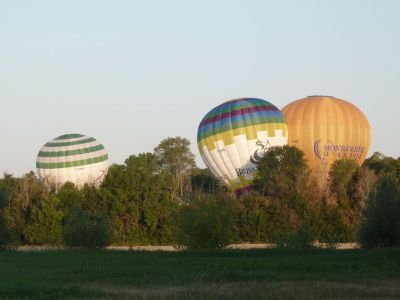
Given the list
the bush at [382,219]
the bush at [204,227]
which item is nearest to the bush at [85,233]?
the bush at [204,227]

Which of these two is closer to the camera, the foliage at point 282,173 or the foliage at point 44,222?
the foliage at point 282,173

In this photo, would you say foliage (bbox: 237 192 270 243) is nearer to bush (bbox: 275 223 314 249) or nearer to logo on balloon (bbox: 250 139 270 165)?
logo on balloon (bbox: 250 139 270 165)

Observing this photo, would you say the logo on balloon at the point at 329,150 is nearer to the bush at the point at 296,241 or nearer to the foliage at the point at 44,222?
the foliage at the point at 44,222

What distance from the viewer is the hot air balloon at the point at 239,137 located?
57469 mm

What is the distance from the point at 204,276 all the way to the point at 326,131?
38387mm

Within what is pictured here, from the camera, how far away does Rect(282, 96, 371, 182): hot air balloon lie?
195 ft

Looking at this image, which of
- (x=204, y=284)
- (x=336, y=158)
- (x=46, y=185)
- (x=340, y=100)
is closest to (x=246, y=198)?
(x=336, y=158)

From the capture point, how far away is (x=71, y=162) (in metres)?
63.8

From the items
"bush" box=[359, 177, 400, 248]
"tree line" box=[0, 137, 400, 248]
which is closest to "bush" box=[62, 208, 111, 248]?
"tree line" box=[0, 137, 400, 248]

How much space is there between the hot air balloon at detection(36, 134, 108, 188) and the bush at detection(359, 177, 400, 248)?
3230 centimetres

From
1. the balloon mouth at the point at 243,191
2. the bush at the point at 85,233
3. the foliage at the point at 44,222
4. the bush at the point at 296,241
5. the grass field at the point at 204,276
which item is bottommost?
the grass field at the point at 204,276

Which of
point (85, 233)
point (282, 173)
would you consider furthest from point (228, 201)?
point (85, 233)

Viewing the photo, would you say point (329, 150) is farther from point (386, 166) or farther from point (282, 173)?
point (386, 166)

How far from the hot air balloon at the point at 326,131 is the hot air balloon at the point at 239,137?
4.91 feet
